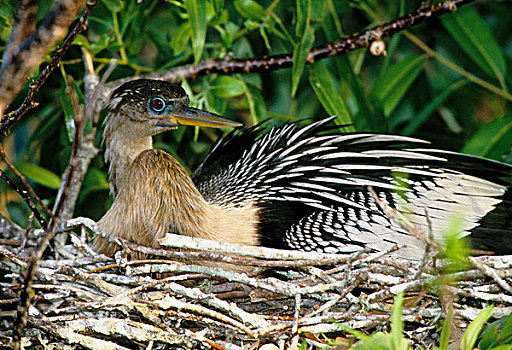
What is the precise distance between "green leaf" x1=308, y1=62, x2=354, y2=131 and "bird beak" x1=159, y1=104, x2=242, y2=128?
65 cm

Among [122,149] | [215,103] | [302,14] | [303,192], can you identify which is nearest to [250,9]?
[302,14]

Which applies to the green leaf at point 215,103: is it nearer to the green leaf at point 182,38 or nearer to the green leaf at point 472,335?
the green leaf at point 182,38

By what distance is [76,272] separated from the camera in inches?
76.5

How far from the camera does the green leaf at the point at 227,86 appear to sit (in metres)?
2.92

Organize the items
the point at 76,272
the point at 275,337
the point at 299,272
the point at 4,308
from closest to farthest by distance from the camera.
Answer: the point at 275,337 → the point at 76,272 → the point at 299,272 → the point at 4,308

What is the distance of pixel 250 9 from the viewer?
110 inches

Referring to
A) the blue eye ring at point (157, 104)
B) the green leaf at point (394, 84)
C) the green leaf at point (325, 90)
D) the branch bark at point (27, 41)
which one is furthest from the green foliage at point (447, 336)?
the green leaf at point (394, 84)

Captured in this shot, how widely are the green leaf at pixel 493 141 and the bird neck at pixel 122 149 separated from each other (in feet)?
5.19

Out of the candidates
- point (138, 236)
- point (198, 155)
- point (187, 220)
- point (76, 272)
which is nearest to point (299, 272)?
point (187, 220)

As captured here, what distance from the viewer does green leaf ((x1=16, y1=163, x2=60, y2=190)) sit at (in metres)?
3.06

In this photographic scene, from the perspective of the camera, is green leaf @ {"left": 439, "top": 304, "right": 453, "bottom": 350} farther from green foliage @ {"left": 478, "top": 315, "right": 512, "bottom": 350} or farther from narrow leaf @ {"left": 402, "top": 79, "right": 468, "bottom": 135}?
narrow leaf @ {"left": 402, "top": 79, "right": 468, "bottom": 135}

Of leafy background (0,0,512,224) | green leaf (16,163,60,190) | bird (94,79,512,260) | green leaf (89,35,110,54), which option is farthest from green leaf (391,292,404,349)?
green leaf (16,163,60,190)

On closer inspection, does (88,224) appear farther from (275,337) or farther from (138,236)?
(275,337)

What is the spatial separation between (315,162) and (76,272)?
39.8 inches
